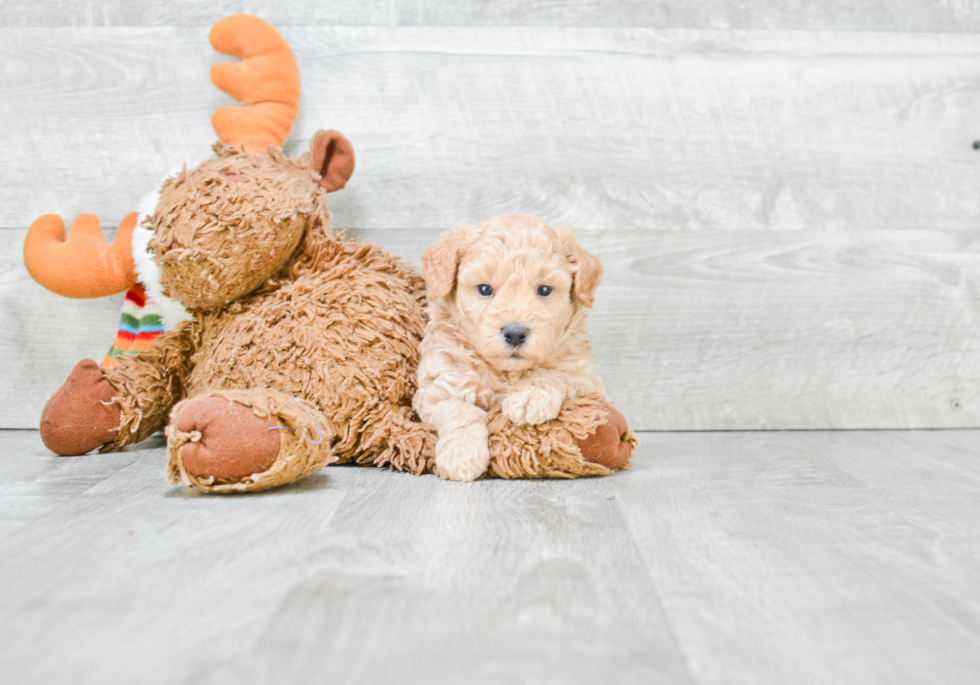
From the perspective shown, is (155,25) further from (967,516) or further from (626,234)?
(967,516)

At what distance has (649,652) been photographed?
1.99 ft

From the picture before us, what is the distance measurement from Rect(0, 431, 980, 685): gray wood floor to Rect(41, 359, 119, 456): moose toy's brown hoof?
95 mm

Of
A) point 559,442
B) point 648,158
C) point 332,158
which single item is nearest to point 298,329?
point 332,158

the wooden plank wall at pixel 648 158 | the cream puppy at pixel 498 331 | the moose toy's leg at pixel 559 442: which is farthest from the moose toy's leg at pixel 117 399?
the moose toy's leg at pixel 559 442

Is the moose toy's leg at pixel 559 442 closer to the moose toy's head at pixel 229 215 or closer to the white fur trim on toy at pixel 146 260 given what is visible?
the moose toy's head at pixel 229 215

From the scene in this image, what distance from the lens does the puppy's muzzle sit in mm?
1057

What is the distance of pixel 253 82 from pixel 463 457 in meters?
0.81

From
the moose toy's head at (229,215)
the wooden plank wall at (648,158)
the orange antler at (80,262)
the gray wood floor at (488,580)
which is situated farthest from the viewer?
the wooden plank wall at (648,158)

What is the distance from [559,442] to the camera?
44.0 inches

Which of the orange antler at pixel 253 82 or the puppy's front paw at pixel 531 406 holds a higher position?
the orange antler at pixel 253 82

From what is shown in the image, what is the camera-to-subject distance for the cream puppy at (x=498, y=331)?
1081 mm

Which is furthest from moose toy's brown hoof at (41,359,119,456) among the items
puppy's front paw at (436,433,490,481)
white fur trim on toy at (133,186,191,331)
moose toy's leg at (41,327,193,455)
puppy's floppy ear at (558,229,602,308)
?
puppy's floppy ear at (558,229,602,308)

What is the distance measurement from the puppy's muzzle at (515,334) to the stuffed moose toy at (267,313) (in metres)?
0.14

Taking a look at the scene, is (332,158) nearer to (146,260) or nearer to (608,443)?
(146,260)
